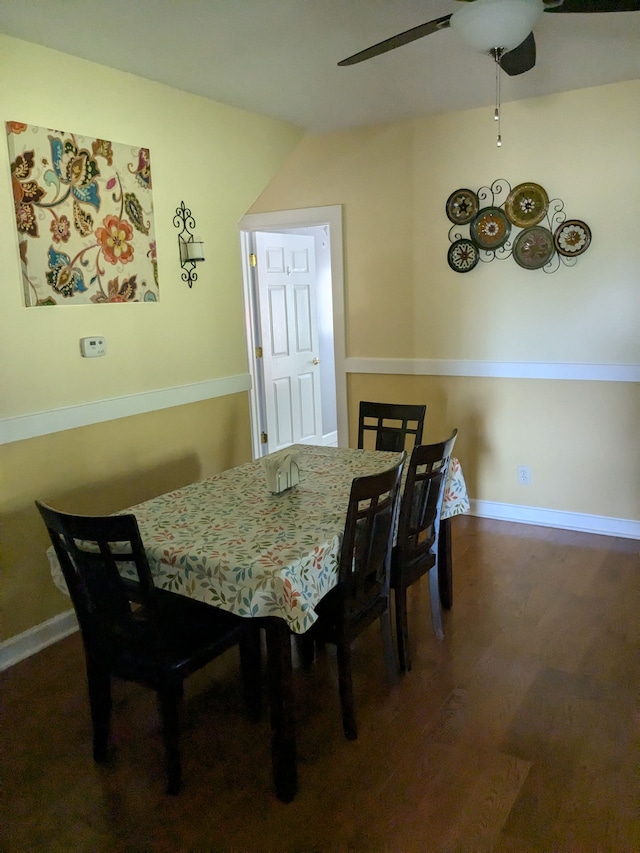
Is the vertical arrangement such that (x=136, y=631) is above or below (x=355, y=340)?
below

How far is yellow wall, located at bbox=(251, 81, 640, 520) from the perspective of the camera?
359 cm

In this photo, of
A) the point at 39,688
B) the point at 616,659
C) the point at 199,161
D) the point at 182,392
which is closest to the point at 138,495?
the point at 182,392

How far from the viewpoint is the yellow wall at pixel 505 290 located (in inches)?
141

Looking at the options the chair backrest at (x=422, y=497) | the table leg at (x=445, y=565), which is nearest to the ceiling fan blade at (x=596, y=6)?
the chair backrest at (x=422, y=497)

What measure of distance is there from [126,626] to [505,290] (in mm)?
2983

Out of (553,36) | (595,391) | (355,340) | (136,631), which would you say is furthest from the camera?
(355,340)

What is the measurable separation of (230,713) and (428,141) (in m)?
3.44

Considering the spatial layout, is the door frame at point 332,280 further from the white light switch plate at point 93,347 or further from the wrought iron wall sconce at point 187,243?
the white light switch plate at point 93,347

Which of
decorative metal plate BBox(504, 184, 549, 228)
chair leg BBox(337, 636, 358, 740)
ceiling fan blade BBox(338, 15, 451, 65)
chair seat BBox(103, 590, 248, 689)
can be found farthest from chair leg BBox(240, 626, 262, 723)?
decorative metal plate BBox(504, 184, 549, 228)

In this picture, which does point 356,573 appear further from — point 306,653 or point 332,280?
point 332,280

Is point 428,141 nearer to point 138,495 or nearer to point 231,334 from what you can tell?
point 231,334

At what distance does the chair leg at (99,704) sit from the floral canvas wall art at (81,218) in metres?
1.53

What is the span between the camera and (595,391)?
12.3 ft

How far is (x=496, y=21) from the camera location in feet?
6.28
